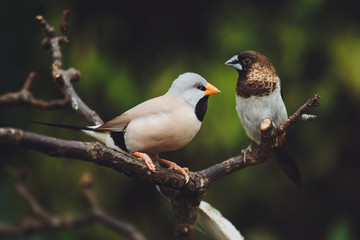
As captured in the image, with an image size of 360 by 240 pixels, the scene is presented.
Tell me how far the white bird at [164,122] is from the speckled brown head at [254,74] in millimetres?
188

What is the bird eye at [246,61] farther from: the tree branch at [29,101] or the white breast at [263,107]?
the tree branch at [29,101]

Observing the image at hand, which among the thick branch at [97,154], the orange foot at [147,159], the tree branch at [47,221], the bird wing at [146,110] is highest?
the tree branch at [47,221]

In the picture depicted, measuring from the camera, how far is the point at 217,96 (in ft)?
8.25

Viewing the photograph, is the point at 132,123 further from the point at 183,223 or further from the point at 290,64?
the point at 290,64

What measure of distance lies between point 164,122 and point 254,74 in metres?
0.41

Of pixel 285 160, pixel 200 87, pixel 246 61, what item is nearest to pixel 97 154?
pixel 200 87

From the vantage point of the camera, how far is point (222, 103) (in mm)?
2637

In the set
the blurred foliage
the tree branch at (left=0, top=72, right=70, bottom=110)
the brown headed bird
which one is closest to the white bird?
the brown headed bird

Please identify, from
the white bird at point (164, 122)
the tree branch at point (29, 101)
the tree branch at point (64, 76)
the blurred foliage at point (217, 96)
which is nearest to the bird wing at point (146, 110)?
the white bird at point (164, 122)

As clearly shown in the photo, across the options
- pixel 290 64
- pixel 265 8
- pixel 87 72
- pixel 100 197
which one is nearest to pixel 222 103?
pixel 290 64

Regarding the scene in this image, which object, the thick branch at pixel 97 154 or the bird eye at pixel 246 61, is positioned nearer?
the thick branch at pixel 97 154

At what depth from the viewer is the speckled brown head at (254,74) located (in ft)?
4.95

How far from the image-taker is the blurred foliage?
111 inches

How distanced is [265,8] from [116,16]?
102 centimetres
